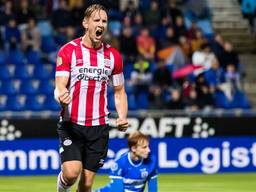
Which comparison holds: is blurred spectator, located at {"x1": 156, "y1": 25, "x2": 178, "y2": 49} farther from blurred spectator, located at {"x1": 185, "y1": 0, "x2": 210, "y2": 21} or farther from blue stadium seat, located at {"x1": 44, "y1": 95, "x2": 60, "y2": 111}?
blue stadium seat, located at {"x1": 44, "y1": 95, "x2": 60, "y2": 111}

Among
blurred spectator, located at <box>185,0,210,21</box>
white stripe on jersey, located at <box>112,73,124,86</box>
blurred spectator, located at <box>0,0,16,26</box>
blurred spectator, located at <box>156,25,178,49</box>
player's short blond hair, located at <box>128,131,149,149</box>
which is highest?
blurred spectator, located at <box>185,0,210,21</box>

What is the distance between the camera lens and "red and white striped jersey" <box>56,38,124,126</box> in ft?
27.7

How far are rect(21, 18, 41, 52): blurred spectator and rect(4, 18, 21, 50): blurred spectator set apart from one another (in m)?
0.12

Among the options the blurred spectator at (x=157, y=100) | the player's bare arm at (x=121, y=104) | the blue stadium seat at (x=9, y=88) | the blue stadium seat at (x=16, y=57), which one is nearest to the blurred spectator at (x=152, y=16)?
the blurred spectator at (x=157, y=100)

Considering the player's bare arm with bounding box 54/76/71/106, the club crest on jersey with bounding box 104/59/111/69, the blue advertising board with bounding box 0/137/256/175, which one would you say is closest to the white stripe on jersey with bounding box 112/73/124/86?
the club crest on jersey with bounding box 104/59/111/69

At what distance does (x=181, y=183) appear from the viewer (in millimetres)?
14414

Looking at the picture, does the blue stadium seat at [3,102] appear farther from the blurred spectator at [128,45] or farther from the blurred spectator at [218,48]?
the blurred spectator at [218,48]

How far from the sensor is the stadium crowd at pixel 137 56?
1775 cm

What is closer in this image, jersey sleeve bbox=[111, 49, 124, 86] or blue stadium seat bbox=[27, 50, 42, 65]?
jersey sleeve bbox=[111, 49, 124, 86]

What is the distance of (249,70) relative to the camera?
21.4 metres

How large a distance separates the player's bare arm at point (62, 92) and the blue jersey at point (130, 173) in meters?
1.72

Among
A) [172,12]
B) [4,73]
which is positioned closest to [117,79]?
[4,73]

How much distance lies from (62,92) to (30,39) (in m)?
10.5

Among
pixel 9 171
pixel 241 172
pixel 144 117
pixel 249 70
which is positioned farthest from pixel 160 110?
pixel 249 70
